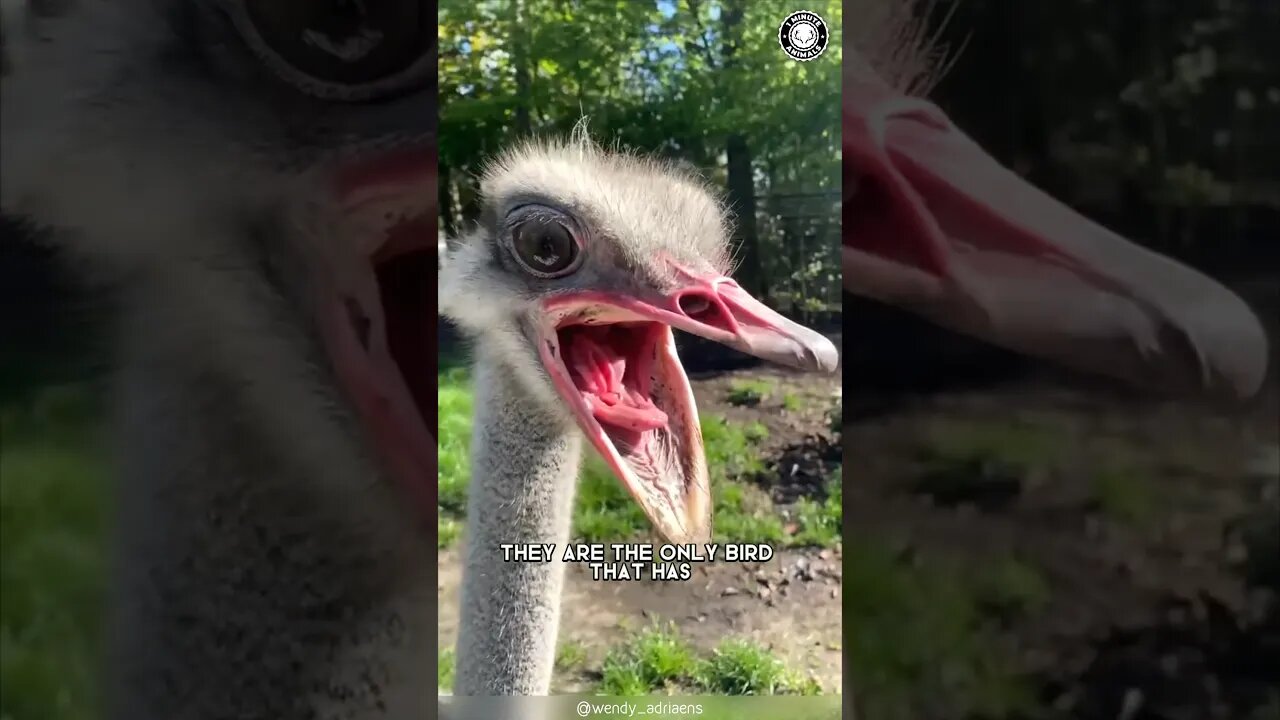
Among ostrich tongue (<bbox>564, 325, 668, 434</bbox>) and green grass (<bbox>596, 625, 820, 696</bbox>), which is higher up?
ostrich tongue (<bbox>564, 325, 668, 434</bbox>)

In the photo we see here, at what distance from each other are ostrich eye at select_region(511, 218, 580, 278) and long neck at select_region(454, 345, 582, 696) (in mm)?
220

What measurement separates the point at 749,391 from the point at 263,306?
1.10 metres

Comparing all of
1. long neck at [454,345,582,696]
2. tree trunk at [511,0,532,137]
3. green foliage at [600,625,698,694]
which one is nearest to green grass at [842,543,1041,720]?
green foliage at [600,625,698,694]

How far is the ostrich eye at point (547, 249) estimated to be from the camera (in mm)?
1641

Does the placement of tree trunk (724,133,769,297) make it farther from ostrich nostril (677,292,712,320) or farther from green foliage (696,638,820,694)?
green foliage (696,638,820,694)

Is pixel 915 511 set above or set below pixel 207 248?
below

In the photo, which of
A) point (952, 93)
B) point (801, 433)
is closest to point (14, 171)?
point (801, 433)

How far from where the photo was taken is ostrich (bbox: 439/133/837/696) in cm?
163

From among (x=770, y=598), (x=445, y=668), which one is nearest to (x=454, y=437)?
(x=445, y=668)

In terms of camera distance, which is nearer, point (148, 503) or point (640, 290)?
point (640, 290)

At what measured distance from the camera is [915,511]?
169 centimetres

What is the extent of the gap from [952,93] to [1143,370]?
2.46ft

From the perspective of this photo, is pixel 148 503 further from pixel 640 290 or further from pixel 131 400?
pixel 640 290

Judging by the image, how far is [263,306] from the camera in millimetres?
1719
